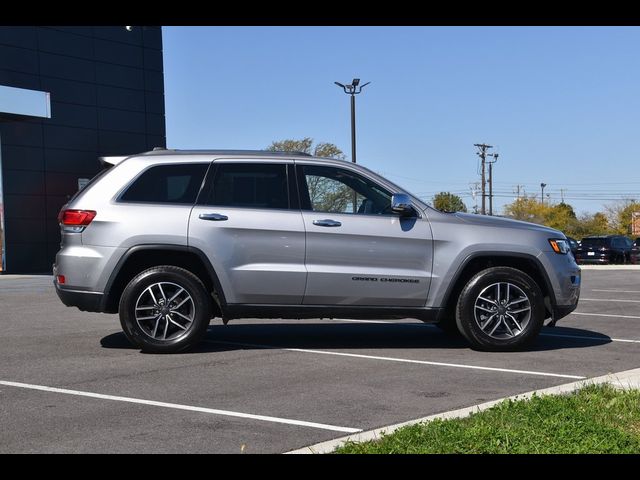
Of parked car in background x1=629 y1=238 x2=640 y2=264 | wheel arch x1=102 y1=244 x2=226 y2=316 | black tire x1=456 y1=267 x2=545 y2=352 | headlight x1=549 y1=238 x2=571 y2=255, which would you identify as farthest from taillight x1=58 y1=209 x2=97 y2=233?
parked car in background x1=629 y1=238 x2=640 y2=264

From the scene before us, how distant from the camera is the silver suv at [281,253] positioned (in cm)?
793

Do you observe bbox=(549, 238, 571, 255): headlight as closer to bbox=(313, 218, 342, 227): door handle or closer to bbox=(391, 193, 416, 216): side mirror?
bbox=(391, 193, 416, 216): side mirror

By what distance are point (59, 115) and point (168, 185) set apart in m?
24.3

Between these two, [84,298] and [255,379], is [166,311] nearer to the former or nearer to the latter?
[84,298]

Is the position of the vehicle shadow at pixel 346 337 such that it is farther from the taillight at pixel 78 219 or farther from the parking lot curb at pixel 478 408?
the parking lot curb at pixel 478 408

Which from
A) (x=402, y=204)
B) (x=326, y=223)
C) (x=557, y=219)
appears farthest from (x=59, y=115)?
(x=557, y=219)

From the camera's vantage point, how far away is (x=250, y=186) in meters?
8.26

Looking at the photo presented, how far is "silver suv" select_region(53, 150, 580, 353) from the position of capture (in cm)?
793

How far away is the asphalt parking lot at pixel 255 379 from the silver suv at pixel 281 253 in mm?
413

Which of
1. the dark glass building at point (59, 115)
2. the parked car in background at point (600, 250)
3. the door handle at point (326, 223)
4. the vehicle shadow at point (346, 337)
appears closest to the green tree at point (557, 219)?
the parked car in background at point (600, 250)

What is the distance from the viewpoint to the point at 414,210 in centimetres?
826

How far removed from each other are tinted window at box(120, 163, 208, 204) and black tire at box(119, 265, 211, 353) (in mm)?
691
